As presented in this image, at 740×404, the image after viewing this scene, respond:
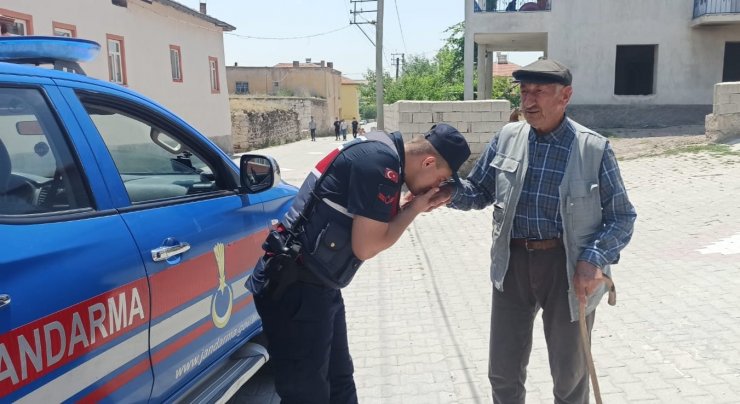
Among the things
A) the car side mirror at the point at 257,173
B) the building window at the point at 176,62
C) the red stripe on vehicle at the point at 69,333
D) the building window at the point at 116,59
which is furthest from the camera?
the building window at the point at 176,62

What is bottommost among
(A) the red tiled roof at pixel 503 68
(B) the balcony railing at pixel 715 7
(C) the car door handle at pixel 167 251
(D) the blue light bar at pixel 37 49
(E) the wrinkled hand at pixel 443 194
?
(C) the car door handle at pixel 167 251

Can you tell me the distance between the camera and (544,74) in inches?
98.4

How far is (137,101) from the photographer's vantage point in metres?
2.51

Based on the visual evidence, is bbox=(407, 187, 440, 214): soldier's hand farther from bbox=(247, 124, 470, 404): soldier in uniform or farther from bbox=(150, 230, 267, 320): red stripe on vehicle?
bbox=(150, 230, 267, 320): red stripe on vehicle

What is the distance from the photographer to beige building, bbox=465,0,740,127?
1845 cm

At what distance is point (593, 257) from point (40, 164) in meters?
2.20

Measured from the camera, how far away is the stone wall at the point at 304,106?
121 ft

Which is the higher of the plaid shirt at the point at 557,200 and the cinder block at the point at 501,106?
the cinder block at the point at 501,106

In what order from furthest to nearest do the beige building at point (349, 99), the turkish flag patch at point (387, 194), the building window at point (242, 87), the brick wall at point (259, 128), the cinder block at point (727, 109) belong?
the beige building at point (349, 99)
the building window at point (242, 87)
the brick wall at point (259, 128)
the cinder block at point (727, 109)
the turkish flag patch at point (387, 194)

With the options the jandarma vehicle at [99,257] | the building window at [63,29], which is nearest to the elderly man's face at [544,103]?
the jandarma vehicle at [99,257]

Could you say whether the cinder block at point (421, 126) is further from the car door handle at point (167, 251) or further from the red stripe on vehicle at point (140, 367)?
the car door handle at point (167, 251)

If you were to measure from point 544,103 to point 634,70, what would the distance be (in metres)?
20.5

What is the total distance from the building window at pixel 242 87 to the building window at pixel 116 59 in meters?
39.6

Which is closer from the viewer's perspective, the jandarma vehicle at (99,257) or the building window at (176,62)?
the jandarma vehicle at (99,257)
